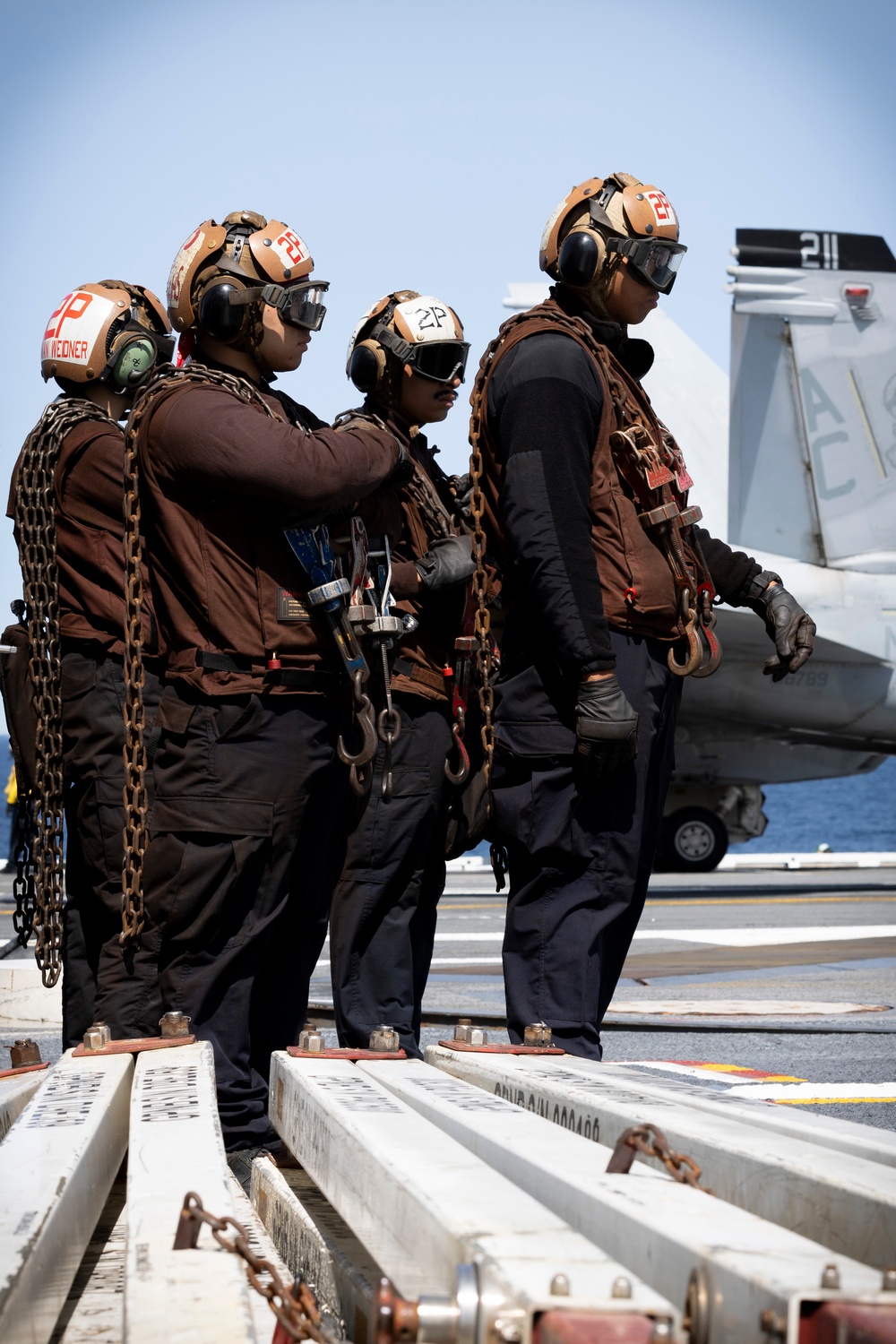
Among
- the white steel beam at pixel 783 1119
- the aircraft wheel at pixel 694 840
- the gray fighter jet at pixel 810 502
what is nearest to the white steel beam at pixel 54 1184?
the white steel beam at pixel 783 1119

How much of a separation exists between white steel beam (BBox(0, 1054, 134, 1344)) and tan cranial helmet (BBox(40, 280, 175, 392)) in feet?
7.97

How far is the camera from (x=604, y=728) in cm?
374

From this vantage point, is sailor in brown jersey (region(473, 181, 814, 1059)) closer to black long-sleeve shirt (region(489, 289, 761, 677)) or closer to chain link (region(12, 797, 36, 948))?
black long-sleeve shirt (region(489, 289, 761, 677))

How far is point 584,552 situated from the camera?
3.83 meters

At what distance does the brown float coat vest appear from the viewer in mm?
3990

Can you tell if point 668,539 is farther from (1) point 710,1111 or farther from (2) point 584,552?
(1) point 710,1111

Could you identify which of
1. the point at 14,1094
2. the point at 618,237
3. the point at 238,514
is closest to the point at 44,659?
the point at 238,514

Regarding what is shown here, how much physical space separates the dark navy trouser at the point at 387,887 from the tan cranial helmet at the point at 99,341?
1.25 meters

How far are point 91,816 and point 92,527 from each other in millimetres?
768

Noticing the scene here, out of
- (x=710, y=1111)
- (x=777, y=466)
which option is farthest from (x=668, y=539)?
(x=777, y=466)

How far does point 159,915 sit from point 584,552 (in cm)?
127

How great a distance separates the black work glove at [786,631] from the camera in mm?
4363

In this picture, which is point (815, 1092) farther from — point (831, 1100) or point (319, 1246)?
point (319, 1246)

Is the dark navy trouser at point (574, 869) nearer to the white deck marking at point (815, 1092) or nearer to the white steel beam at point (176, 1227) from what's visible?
the white deck marking at point (815, 1092)
